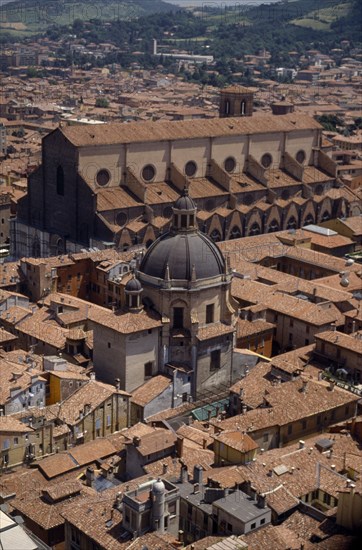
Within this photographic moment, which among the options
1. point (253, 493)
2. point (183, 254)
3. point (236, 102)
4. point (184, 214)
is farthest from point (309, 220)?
point (253, 493)

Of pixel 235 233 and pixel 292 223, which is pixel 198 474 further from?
pixel 292 223

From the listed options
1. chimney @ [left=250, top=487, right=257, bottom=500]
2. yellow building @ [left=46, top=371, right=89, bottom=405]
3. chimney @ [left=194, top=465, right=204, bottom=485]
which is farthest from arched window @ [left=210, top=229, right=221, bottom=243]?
chimney @ [left=250, top=487, right=257, bottom=500]

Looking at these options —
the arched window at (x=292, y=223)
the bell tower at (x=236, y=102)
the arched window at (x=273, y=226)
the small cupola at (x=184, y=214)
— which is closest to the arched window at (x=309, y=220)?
the arched window at (x=292, y=223)

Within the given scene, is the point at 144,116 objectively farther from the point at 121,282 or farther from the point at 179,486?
the point at 179,486

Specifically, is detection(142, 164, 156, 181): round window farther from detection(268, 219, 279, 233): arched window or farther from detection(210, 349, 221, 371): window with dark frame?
detection(210, 349, 221, 371): window with dark frame

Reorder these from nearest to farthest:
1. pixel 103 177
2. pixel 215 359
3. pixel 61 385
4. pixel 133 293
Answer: pixel 61 385
pixel 133 293
pixel 215 359
pixel 103 177

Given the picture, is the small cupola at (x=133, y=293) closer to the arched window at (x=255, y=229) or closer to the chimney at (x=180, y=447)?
the chimney at (x=180, y=447)
